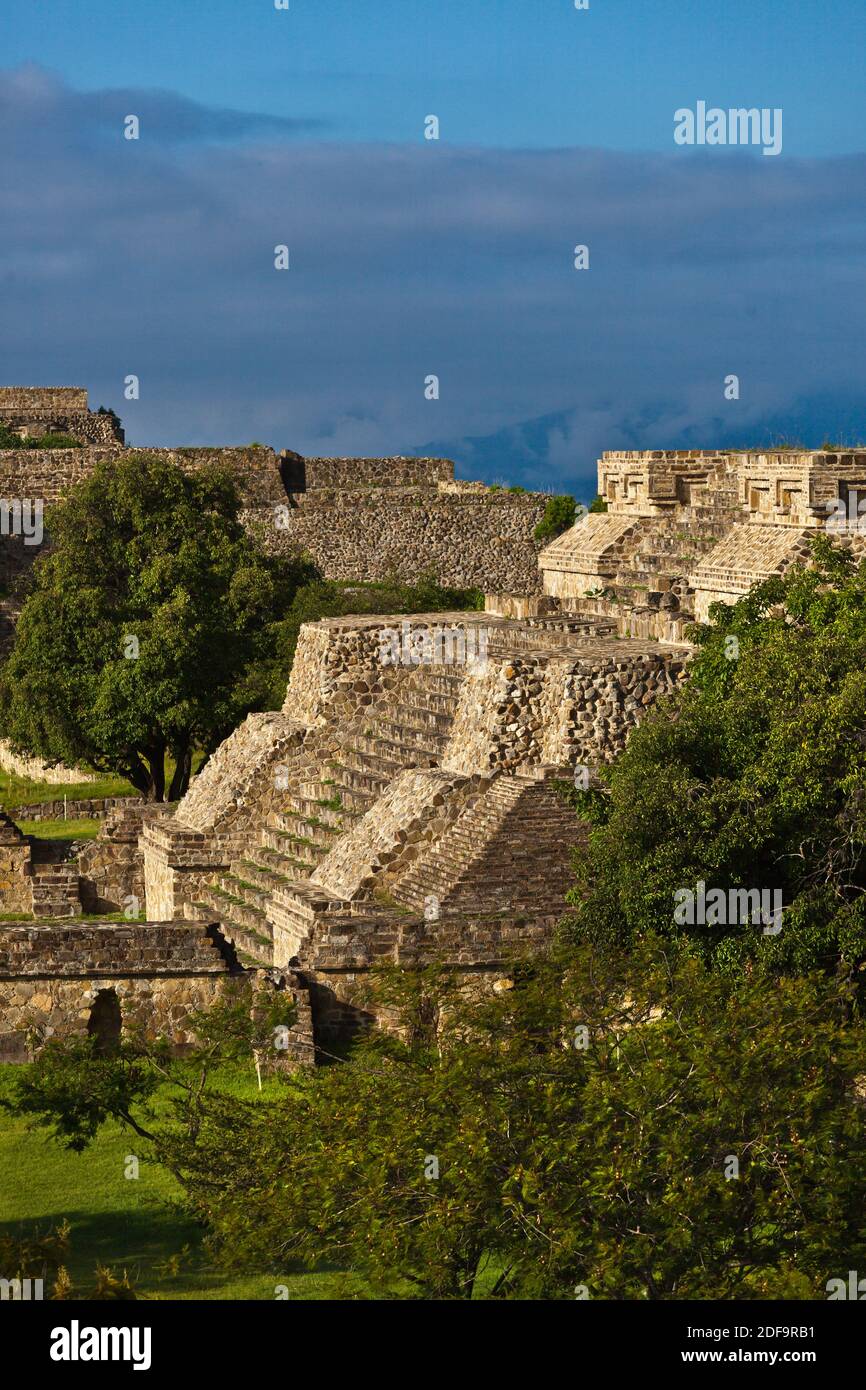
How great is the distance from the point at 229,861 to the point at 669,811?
6.99 metres

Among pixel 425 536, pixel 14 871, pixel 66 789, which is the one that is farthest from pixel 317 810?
pixel 425 536

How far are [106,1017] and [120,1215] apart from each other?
11.3ft

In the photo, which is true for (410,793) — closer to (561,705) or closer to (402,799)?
(402,799)

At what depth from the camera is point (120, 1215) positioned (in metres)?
13.6

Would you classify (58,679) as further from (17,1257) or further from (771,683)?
(17,1257)

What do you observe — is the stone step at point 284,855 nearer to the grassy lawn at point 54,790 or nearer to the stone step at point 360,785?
the stone step at point 360,785

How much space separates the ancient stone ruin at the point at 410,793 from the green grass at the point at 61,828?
9.42 ft

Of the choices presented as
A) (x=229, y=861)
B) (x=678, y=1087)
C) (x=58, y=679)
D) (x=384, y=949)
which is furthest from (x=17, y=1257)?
(x=58, y=679)

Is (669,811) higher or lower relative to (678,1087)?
higher

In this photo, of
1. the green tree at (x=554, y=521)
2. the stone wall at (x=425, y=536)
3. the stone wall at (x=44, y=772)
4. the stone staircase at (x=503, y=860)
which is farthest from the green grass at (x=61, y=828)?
the green tree at (x=554, y=521)

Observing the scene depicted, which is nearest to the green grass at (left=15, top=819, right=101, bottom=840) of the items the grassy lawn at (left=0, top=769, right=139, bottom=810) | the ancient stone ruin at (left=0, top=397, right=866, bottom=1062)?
the ancient stone ruin at (left=0, top=397, right=866, bottom=1062)

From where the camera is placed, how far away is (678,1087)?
37.2ft

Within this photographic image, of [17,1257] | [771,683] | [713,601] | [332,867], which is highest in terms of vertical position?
[713,601]
